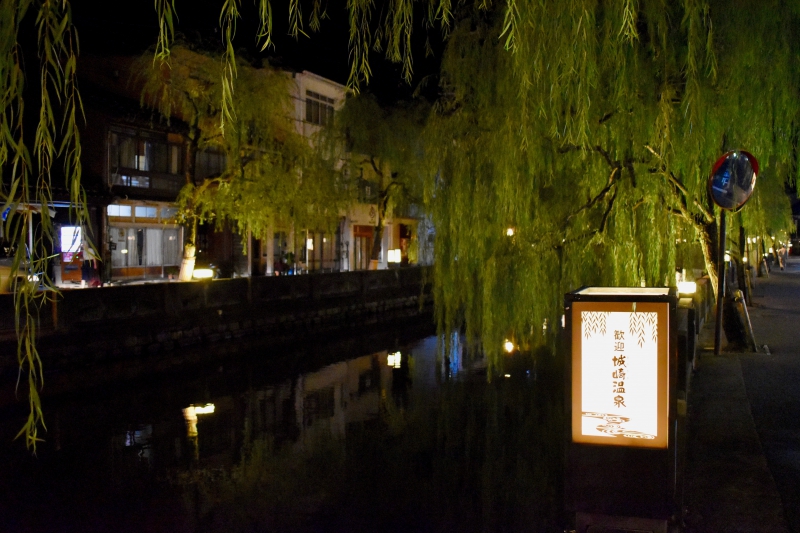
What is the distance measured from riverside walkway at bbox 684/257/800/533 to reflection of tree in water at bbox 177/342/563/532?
1.50 meters

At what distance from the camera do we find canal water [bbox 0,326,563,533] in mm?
6625

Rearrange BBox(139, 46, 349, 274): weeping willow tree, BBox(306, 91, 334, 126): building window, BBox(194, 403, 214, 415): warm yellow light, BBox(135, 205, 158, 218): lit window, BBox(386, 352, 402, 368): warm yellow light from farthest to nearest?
1. BBox(306, 91, 334, 126): building window
2. BBox(135, 205, 158, 218): lit window
3. BBox(139, 46, 349, 274): weeping willow tree
4. BBox(386, 352, 402, 368): warm yellow light
5. BBox(194, 403, 214, 415): warm yellow light

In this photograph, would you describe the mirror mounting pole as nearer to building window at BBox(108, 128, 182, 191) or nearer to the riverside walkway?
the riverside walkway

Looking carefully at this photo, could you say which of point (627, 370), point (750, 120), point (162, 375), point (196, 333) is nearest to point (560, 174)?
point (750, 120)

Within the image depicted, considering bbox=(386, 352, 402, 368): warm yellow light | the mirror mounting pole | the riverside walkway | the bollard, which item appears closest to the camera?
the riverside walkway

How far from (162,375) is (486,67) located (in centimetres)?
967

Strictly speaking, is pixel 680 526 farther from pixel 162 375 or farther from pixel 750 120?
pixel 162 375

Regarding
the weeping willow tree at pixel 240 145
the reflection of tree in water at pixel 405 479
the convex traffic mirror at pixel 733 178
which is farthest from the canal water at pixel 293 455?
the weeping willow tree at pixel 240 145

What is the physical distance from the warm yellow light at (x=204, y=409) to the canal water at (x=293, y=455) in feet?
0.12

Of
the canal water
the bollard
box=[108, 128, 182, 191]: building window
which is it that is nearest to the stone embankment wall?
the canal water

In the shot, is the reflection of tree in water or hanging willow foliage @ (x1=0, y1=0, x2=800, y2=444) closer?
the reflection of tree in water

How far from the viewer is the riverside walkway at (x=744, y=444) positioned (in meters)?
5.31

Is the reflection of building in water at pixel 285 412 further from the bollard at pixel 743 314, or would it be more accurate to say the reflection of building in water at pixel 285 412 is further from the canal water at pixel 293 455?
the bollard at pixel 743 314

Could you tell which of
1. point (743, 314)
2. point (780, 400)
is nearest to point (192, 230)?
point (743, 314)
